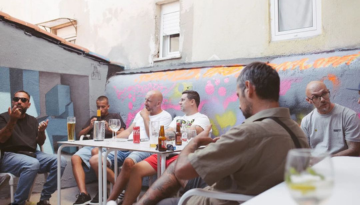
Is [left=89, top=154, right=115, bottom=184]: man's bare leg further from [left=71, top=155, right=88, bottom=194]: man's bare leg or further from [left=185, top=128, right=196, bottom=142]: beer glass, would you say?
[left=185, top=128, right=196, bottom=142]: beer glass

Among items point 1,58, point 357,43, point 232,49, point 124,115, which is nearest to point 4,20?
point 1,58

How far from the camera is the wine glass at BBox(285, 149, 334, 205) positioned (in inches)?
29.2

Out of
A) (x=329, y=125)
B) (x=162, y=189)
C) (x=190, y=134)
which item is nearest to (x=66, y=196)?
(x=190, y=134)

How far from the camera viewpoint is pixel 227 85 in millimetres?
4594

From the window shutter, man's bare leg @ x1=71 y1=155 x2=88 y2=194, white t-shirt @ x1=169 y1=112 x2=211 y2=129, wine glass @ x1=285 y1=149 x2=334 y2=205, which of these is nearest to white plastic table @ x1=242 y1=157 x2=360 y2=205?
wine glass @ x1=285 y1=149 x2=334 y2=205

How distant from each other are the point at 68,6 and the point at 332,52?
5550 mm

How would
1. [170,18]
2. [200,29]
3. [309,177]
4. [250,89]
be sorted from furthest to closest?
[170,18]
[200,29]
[250,89]
[309,177]

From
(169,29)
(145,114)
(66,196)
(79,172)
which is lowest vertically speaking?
(66,196)

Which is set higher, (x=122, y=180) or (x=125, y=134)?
(x=125, y=134)

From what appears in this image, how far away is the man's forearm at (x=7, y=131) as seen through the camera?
12.7ft

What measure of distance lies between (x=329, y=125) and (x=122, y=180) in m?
2.22

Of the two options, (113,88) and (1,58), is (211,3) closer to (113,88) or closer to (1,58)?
(113,88)

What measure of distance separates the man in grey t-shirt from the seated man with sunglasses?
3154 mm

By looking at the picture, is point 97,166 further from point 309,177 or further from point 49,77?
point 309,177
